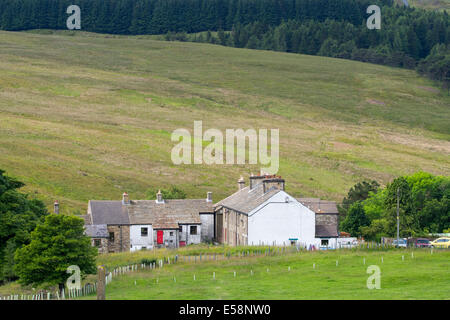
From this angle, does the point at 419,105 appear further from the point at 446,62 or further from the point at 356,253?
the point at 356,253

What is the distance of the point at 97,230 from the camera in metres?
68.7

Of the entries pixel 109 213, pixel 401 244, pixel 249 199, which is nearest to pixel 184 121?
pixel 109 213

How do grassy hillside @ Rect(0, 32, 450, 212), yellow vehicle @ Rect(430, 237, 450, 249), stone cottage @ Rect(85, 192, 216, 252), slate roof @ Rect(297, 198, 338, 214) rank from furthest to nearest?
grassy hillside @ Rect(0, 32, 450, 212)
slate roof @ Rect(297, 198, 338, 214)
stone cottage @ Rect(85, 192, 216, 252)
yellow vehicle @ Rect(430, 237, 450, 249)

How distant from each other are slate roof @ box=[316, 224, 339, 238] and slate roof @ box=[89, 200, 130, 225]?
61.4 feet

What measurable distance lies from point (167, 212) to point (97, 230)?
8398mm

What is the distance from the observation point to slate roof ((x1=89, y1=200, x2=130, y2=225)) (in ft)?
232

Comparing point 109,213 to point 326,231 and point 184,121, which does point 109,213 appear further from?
point 184,121

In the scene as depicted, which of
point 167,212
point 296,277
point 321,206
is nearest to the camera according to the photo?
point 296,277

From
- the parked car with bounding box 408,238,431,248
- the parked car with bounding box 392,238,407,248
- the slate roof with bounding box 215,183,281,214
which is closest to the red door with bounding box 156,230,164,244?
the slate roof with bounding box 215,183,281,214

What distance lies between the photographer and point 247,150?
122 m

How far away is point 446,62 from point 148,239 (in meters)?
149

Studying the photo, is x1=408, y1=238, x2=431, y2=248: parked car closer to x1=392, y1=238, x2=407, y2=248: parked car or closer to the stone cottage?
x1=392, y1=238, x2=407, y2=248: parked car

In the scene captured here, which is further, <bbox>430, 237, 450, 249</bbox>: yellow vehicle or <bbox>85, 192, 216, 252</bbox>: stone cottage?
<bbox>85, 192, 216, 252</bbox>: stone cottage

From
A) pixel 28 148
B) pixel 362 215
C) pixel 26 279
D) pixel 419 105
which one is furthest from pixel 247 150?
pixel 26 279
